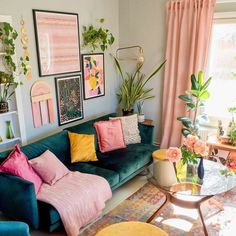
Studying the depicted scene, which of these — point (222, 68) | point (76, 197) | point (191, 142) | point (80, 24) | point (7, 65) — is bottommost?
point (76, 197)

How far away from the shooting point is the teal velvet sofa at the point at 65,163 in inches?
93.4

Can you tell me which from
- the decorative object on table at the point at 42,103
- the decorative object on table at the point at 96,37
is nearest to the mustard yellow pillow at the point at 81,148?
the decorative object on table at the point at 42,103

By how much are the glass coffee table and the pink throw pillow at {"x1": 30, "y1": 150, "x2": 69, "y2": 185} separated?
0.96 metres

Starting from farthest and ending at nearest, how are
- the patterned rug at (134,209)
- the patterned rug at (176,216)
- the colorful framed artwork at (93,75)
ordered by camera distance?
the colorful framed artwork at (93,75) → the patterned rug at (134,209) → the patterned rug at (176,216)

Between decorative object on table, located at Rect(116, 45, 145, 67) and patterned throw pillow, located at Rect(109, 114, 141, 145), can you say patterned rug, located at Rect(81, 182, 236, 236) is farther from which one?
decorative object on table, located at Rect(116, 45, 145, 67)

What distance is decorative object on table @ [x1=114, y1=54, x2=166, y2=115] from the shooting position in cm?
439

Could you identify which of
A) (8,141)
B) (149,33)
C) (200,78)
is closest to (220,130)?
(200,78)

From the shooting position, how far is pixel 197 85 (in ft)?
12.0

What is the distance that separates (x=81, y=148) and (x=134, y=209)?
3.08 ft

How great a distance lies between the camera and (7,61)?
293 cm

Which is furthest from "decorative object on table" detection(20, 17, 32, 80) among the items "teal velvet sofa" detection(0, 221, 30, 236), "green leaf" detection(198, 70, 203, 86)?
"green leaf" detection(198, 70, 203, 86)

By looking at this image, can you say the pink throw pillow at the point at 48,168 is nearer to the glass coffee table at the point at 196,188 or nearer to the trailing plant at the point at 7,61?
the trailing plant at the point at 7,61

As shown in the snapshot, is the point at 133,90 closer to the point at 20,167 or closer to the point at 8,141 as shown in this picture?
the point at 8,141

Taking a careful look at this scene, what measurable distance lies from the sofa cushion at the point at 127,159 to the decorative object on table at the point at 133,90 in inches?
36.7
